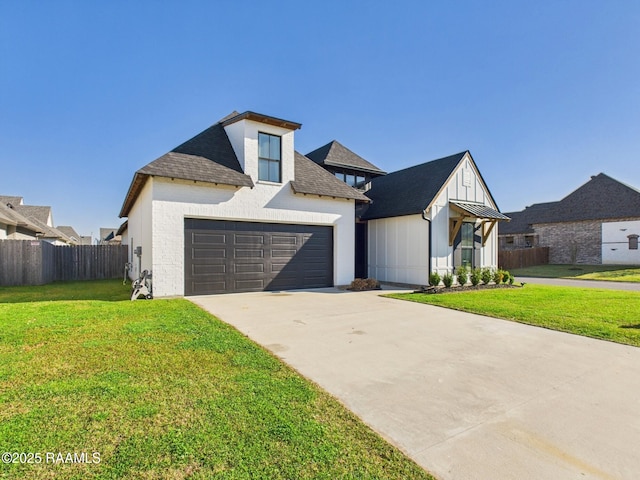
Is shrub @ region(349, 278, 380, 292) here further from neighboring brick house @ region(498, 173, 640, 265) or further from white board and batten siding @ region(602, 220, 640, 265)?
neighboring brick house @ region(498, 173, 640, 265)

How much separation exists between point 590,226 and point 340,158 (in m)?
24.8

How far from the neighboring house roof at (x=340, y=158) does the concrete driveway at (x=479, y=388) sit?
33.1 feet

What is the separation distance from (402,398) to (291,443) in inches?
57.7

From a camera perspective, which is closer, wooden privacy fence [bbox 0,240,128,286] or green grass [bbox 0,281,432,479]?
green grass [bbox 0,281,432,479]

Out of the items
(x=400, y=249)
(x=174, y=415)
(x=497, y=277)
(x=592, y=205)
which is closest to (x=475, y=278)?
(x=497, y=277)

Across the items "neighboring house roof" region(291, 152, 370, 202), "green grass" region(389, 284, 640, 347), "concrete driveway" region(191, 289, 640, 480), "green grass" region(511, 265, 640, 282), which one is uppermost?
"neighboring house roof" region(291, 152, 370, 202)

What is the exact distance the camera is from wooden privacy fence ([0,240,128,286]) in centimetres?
1292

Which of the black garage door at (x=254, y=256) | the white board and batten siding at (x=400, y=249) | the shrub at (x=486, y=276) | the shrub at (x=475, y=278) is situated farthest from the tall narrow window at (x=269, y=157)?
the shrub at (x=486, y=276)

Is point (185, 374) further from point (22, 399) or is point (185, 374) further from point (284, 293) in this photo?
point (284, 293)

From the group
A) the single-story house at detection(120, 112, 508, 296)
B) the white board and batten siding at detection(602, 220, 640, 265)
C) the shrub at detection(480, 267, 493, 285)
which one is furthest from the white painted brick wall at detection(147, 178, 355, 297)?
the white board and batten siding at detection(602, 220, 640, 265)

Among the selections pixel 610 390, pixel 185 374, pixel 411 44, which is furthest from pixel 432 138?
pixel 185 374

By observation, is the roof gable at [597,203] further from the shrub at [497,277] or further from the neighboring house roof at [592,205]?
the shrub at [497,277]

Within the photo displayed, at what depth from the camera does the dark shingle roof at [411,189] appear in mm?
13852

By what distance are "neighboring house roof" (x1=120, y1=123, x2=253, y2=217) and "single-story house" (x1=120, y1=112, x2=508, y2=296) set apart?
0.04 m
